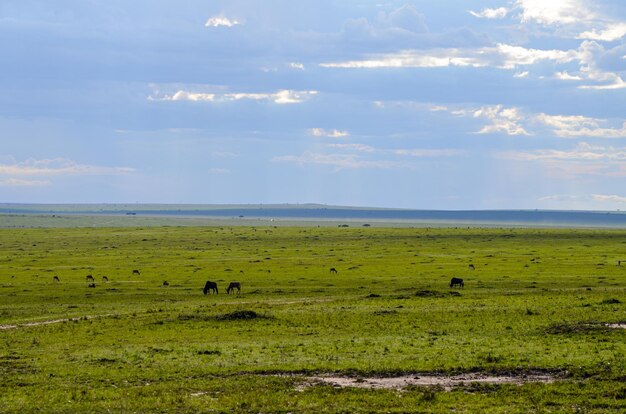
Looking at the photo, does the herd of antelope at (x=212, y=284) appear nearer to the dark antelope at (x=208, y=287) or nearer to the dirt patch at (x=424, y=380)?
the dark antelope at (x=208, y=287)

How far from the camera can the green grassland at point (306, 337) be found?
25.4 meters

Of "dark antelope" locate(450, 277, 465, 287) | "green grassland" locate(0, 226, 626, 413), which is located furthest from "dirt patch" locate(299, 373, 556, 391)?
"dark antelope" locate(450, 277, 465, 287)

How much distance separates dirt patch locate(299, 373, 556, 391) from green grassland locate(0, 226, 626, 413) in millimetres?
513

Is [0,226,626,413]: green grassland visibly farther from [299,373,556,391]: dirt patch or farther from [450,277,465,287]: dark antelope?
[450,277,465,287]: dark antelope

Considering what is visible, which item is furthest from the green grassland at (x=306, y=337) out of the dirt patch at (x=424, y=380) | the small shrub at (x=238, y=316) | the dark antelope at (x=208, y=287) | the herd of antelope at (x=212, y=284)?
the dark antelope at (x=208, y=287)

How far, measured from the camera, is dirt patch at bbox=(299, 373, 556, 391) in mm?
27422

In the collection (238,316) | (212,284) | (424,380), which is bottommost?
(212,284)

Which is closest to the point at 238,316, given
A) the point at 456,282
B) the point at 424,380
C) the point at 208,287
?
the point at 424,380

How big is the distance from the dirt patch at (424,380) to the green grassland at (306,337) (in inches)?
20.2

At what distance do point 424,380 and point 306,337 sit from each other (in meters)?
11.7

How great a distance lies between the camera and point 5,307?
56.8 m

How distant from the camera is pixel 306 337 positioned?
129ft

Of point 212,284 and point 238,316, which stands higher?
point 238,316

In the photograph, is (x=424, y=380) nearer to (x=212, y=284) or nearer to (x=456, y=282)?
(x=212, y=284)
